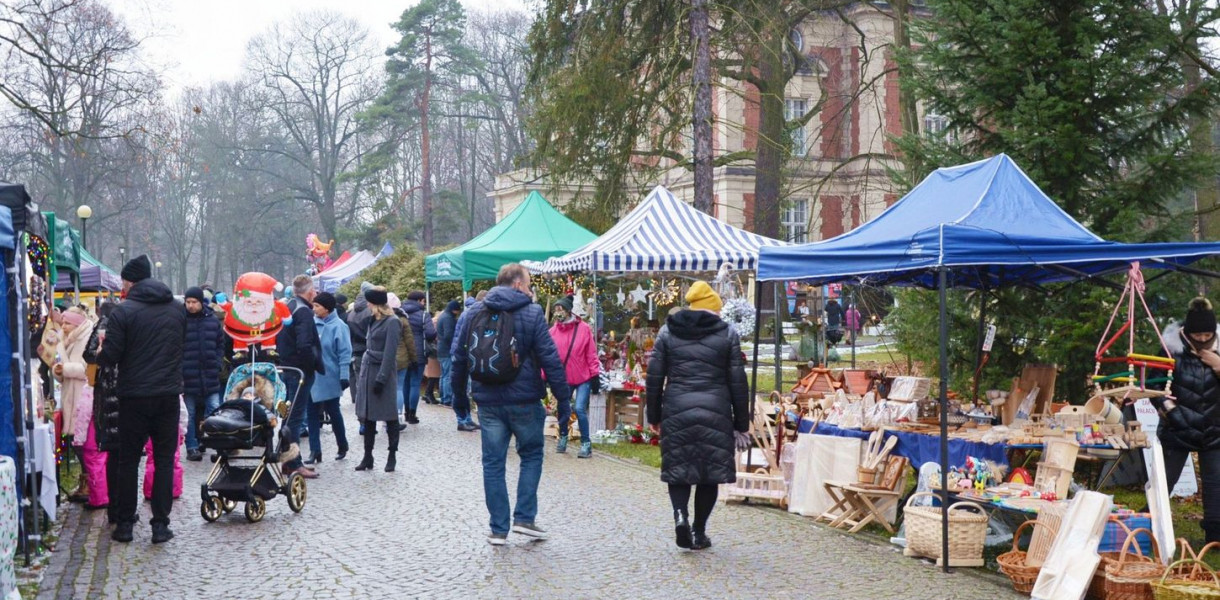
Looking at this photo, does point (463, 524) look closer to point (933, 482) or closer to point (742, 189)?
point (933, 482)

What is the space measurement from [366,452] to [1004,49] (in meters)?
7.49

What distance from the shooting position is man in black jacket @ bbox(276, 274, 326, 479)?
1137 centimetres

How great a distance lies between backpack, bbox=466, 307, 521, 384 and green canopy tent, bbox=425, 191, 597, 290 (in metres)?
10.3

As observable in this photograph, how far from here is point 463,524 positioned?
898 centimetres

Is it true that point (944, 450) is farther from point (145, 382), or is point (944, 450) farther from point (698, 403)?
point (145, 382)

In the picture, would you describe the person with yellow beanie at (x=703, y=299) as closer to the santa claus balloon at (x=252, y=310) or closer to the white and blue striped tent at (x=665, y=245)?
the santa claus balloon at (x=252, y=310)

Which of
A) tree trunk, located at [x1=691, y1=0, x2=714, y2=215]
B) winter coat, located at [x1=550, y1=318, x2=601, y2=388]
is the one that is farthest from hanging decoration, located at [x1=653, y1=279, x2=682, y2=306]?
winter coat, located at [x1=550, y1=318, x2=601, y2=388]

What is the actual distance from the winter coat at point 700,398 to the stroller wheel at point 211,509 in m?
3.59

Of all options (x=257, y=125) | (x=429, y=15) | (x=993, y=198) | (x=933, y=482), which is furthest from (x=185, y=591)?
(x=257, y=125)

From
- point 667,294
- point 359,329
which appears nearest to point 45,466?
point 359,329

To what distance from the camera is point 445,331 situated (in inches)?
672

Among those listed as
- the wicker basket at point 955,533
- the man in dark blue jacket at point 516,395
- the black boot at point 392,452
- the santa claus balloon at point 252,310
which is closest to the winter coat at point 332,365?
the black boot at point 392,452

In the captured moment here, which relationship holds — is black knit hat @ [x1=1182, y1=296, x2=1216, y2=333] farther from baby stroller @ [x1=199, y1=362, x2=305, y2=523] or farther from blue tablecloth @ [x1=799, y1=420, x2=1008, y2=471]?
baby stroller @ [x1=199, y1=362, x2=305, y2=523]

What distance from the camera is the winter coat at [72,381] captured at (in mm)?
9492
